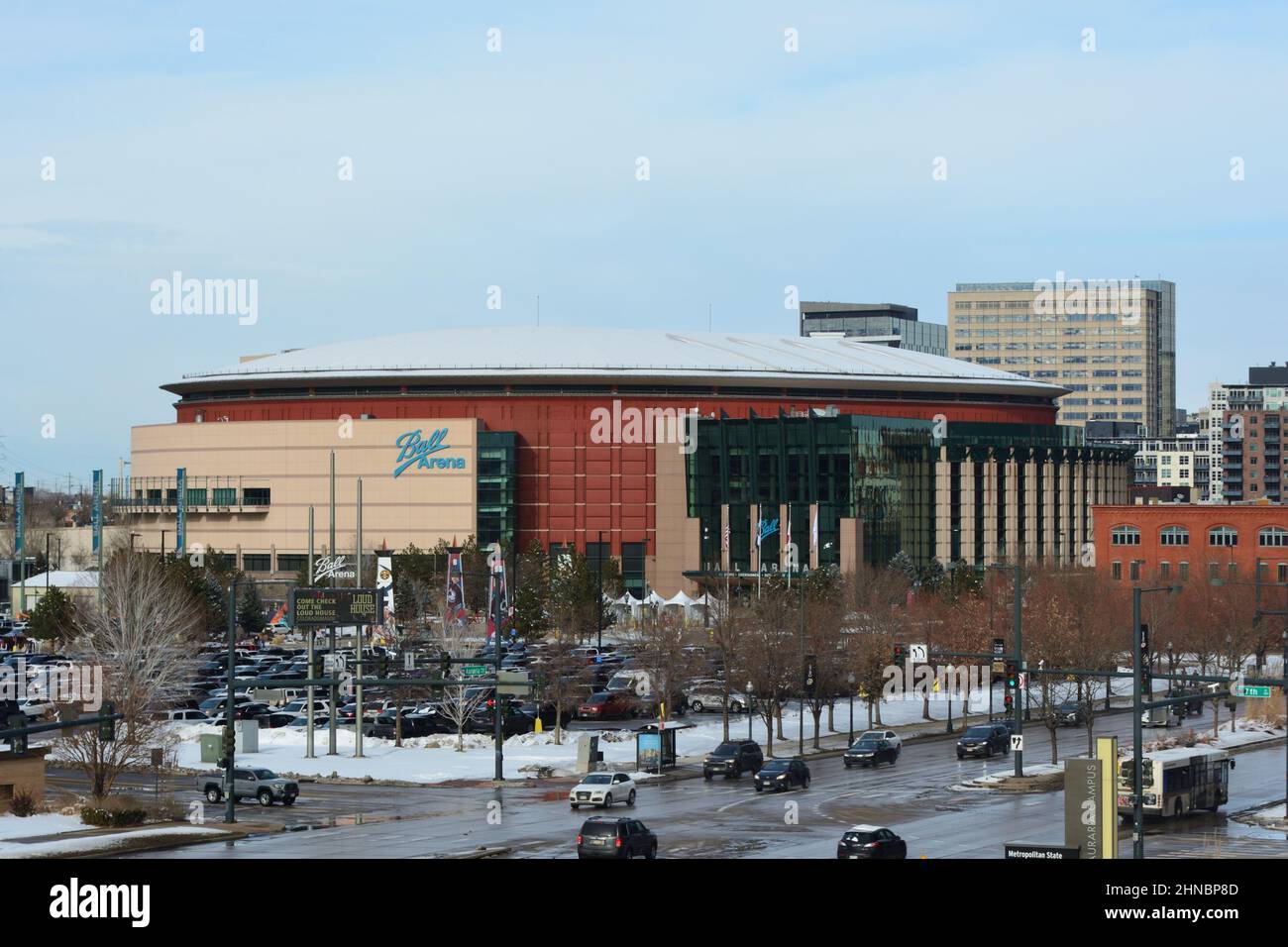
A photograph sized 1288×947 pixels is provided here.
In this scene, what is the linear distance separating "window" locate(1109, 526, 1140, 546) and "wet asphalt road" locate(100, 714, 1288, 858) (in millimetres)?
73617

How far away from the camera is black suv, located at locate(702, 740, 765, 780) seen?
6291 cm

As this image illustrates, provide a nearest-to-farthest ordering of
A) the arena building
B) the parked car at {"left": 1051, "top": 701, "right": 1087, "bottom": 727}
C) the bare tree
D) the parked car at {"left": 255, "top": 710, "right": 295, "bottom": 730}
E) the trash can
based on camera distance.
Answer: the bare tree → the trash can → the parked car at {"left": 1051, "top": 701, "right": 1087, "bottom": 727} → the parked car at {"left": 255, "top": 710, "right": 295, "bottom": 730} → the arena building

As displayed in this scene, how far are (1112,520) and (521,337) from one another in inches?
2239

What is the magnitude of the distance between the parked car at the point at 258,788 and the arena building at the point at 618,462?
8369 cm

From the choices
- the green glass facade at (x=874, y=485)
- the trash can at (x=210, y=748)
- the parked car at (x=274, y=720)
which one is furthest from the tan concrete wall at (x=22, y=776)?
the green glass facade at (x=874, y=485)

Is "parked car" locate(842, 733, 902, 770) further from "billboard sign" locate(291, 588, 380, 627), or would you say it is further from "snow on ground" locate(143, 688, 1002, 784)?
"billboard sign" locate(291, 588, 380, 627)

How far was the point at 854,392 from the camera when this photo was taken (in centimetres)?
15775

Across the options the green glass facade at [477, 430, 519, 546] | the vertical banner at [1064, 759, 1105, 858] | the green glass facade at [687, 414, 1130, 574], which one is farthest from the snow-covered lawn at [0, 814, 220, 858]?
the green glass facade at [477, 430, 519, 546]

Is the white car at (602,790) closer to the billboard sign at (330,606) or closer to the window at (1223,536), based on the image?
the billboard sign at (330,606)

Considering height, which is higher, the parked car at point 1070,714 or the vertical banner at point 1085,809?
the vertical banner at point 1085,809

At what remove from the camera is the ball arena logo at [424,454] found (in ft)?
487

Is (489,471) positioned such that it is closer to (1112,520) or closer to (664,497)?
(664,497)

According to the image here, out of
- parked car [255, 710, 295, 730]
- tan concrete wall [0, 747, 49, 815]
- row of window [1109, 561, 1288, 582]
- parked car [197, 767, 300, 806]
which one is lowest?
parked car [255, 710, 295, 730]
